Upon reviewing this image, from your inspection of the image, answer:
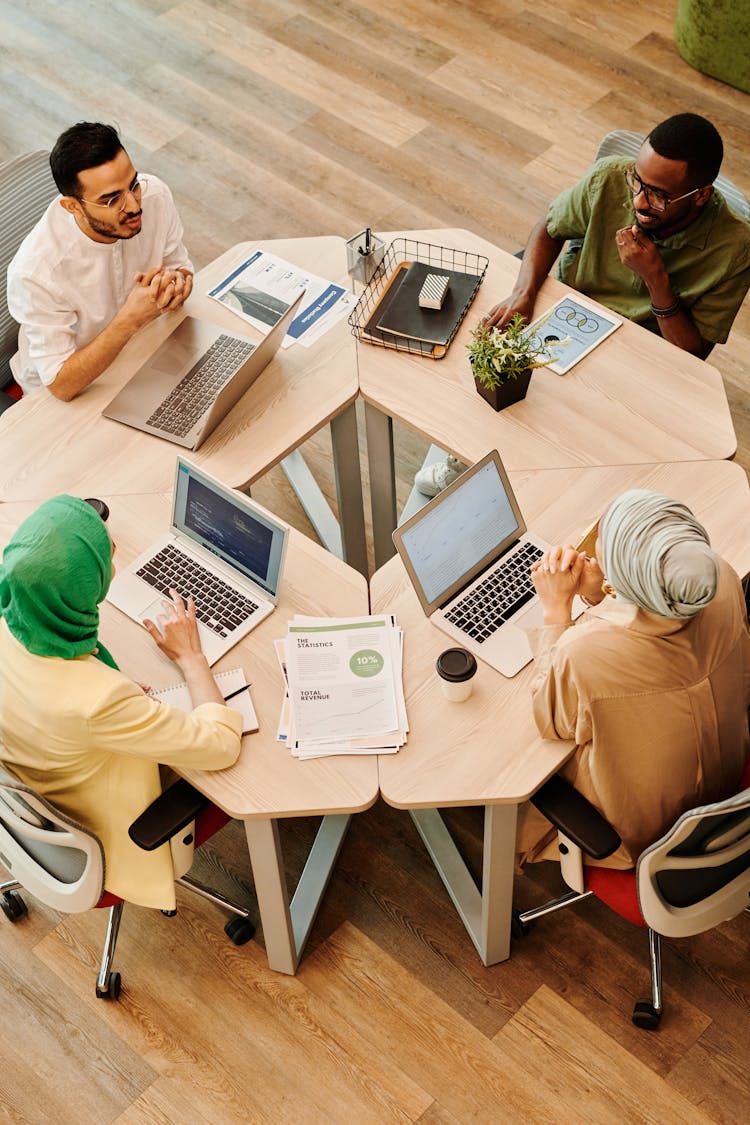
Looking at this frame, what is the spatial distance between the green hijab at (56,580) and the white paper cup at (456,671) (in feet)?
2.38

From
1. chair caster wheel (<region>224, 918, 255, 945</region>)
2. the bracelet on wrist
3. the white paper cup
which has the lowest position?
chair caster wheel (<region>224, 918, 255, 945</region>)

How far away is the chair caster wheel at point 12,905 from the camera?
3.06 m

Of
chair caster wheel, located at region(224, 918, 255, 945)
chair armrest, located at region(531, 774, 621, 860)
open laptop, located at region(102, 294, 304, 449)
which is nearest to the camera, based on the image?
chair armrest, located at region(531, 774, 621, 860)

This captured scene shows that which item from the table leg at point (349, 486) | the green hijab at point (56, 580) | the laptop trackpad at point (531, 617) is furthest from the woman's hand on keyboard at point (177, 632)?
the table leg at point (349, 486)

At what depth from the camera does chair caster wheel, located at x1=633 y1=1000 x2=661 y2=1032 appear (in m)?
2.83

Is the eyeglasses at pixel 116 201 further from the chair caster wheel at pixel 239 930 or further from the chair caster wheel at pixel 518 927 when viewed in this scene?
the chair caster wheel at pixel 518 927

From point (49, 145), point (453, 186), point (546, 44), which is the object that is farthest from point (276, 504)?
point (546, 44)

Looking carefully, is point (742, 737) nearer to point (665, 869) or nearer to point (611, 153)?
point (665, 869)

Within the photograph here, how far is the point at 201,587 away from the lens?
2.67 metres

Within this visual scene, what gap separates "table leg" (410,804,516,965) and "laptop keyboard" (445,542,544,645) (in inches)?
16.2

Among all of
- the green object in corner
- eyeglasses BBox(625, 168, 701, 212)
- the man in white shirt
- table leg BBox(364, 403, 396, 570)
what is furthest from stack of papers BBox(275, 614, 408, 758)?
the green object in corner

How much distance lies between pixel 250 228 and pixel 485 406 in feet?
7.19

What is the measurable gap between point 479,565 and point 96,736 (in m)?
0.95

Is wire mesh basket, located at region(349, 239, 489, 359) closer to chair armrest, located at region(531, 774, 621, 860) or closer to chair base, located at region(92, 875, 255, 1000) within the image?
chair armrest, located at region(531, 774, 621, 860)
